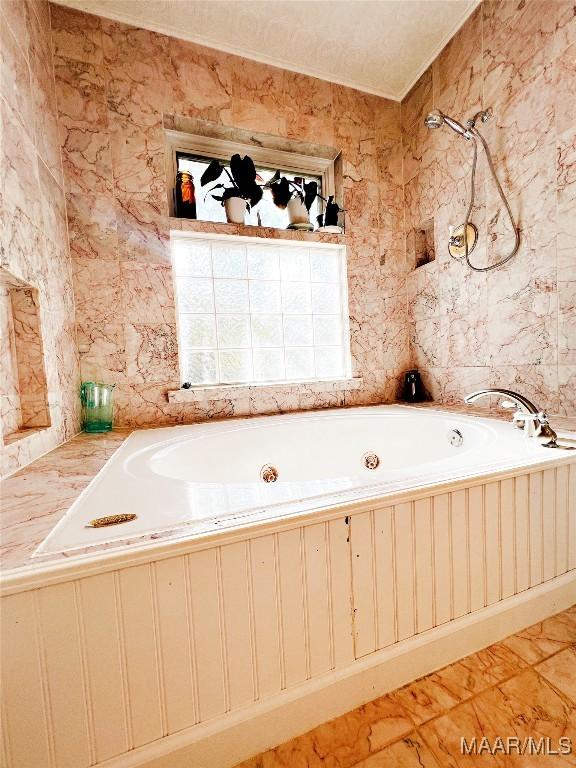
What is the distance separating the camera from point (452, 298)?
1.96 m

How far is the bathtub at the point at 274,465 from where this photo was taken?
66 cm

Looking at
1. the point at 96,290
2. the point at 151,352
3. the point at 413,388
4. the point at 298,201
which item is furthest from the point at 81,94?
the point at 413,388

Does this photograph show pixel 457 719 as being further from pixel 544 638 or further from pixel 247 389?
pixel 247 389

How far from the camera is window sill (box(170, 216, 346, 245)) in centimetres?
181

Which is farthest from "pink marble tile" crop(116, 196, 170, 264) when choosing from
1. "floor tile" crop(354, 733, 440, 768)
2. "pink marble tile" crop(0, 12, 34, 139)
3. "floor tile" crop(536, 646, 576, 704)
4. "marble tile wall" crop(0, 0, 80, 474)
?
"floor tile" crop(536, 646, 576, 704)

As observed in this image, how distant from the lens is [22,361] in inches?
46.1

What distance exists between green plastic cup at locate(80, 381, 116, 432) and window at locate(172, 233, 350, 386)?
1.44 feet

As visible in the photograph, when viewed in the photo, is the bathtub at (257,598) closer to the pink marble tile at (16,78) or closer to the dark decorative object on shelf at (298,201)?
the pink marble tile at (16,78)

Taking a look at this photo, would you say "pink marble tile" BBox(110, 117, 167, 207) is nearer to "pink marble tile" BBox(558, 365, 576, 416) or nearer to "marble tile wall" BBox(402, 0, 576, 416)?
"marble tile wall" BBox(402, 0, 576, 416)

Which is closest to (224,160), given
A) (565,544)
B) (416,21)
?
(416,21)

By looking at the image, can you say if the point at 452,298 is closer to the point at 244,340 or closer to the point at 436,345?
the point at 436,345

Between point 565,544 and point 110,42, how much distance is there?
2.85 metres

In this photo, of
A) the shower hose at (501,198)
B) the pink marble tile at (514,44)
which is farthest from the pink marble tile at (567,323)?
the pink marble tile at (514,44)

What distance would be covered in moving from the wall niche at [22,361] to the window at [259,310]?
2.46ft
